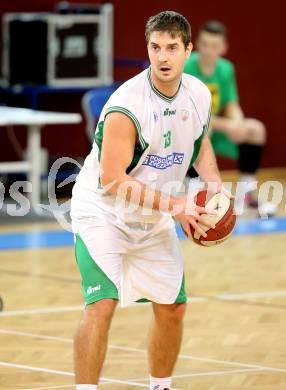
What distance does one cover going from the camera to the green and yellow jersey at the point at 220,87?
1143 centimetres

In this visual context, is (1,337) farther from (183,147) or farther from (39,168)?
(39,168)

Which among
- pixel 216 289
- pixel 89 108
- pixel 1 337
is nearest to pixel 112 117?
pixel 1 337

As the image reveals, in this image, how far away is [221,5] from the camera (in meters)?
13.5

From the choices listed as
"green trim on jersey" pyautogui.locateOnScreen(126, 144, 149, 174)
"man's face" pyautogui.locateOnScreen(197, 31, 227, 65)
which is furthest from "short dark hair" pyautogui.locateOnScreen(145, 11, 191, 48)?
"man's face" pyautogui.locateOnScreen(197, 31, 227, 65)

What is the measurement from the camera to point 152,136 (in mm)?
5125

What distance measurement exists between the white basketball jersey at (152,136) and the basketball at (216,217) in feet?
0.71

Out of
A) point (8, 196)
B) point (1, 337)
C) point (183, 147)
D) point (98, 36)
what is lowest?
point (8, 196)

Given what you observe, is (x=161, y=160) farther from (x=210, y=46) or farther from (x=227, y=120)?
(x=227, y=120)

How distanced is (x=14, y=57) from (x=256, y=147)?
8.64 feet

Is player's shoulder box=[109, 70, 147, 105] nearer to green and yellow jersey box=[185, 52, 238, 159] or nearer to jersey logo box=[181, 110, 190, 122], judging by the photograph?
jersey logo box=[181, 110, 190, 122]

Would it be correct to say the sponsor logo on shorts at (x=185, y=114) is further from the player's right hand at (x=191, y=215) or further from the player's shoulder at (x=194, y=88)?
the player's right hand at (x=191, y=215)

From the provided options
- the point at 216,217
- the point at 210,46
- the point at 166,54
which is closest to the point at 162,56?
the point at 166,54

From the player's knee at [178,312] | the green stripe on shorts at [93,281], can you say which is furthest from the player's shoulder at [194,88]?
the player's knee at [178,312]

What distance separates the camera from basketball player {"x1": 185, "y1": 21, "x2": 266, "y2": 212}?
11320 millimetres
